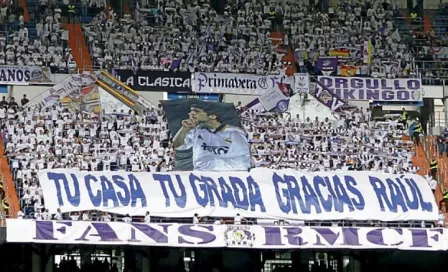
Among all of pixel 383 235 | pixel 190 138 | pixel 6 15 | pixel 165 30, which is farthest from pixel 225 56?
pixel 383 235

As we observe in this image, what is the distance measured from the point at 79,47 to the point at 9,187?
652cm

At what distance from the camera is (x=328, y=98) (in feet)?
116

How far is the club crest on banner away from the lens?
2889cm

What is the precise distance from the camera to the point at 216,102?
34125 mm

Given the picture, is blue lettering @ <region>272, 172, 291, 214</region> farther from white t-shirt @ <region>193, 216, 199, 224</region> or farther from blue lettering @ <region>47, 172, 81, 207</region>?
blue lettering @ <region>47, 172, 81, 207</region>

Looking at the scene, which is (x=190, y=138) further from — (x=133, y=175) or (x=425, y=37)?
(x=425, y=37)

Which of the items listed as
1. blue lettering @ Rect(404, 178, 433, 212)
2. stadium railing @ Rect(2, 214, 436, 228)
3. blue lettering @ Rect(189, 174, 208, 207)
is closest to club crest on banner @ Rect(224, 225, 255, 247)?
stadium railing @ Rect(2, 214, 436, 228)

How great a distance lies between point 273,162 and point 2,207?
23.6 feet

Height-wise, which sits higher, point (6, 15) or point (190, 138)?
point (6, 15)

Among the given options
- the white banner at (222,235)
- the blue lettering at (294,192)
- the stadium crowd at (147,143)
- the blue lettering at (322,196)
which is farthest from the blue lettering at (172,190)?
the blue lettering at (322,196)

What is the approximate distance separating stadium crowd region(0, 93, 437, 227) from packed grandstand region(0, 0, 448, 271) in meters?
0.04

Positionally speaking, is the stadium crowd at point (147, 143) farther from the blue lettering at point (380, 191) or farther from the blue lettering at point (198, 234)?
the blue lettering at point (198, 234)

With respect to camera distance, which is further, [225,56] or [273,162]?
[225,56]

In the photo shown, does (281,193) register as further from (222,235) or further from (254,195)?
(222,235)
